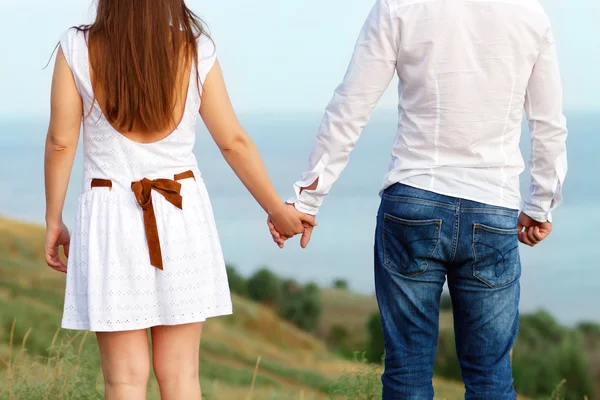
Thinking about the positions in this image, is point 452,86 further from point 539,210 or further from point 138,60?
point 138,60

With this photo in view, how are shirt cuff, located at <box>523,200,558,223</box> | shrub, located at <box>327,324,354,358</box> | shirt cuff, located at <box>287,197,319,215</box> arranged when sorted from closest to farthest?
shirt cuff, located at <box>287,197,319,215</box> → shirt cuff, located at <box>523,200,558,223</box> → shrub, located at <box>327,324,354,358</box>

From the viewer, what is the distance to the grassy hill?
3.43m

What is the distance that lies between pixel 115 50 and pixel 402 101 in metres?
0.86

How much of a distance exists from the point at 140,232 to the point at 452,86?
1.02 meters

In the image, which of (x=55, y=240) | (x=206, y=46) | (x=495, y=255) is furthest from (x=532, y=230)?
(x=55, y=240)

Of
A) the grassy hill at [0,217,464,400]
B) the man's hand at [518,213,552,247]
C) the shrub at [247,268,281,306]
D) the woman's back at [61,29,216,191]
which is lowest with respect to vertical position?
the shrub at [247,268,281,306]

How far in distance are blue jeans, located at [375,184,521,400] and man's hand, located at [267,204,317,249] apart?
0.31 metres

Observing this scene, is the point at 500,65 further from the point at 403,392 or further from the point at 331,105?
the point at 403,392

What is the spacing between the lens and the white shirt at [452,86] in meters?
2.35

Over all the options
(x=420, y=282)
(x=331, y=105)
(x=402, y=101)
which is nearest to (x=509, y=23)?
(x=402, y=101)

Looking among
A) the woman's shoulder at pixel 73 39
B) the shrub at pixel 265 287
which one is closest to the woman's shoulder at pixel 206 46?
the woman's shoulder at pixel 73 39

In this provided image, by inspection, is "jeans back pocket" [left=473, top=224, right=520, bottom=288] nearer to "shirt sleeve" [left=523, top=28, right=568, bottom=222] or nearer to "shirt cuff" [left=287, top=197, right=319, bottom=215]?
"shirt sleeve" [left=523, top=28, right=568, bottom=222]

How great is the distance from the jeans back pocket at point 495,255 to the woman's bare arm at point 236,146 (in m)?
0.60

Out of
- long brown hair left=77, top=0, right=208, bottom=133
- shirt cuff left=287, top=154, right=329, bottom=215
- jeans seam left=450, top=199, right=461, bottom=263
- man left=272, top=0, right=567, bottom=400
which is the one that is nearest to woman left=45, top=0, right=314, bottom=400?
long brown hair left=77, top=0, right=208, bottom=133
